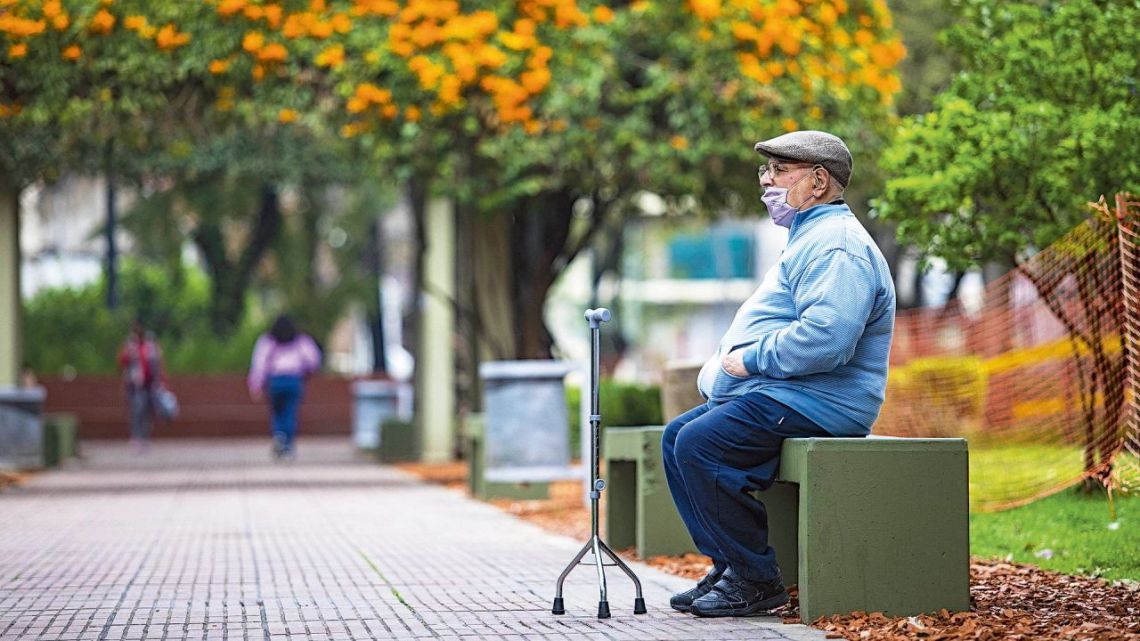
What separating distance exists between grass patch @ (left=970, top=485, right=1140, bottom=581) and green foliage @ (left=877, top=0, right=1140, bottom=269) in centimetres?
151

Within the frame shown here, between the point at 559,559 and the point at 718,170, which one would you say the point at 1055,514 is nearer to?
the point at 559,559

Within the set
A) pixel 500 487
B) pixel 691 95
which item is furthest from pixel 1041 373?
pixel 500 487

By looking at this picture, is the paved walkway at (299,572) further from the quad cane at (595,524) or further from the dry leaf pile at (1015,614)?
the dry leaf pile at (1015,614)

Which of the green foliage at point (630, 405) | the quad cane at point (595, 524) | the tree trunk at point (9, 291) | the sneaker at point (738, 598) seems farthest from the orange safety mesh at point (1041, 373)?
the tree trunk at point (9, 291)

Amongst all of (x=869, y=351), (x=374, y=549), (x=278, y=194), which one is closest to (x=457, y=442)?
(x=374, y=549)

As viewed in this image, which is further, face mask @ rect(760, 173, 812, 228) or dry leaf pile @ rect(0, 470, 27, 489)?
dry leaf pile @ rect(0, 470, 27, 489)

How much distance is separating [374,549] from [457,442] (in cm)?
1067

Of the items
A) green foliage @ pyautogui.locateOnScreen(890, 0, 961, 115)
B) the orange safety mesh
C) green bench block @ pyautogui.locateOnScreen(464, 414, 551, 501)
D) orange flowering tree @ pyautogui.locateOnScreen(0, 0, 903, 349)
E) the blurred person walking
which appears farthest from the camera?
the blurred person walking

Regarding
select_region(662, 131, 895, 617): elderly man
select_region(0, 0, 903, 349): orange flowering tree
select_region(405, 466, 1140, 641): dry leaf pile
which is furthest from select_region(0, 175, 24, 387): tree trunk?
select_region(662, 131, 895, 617): elderly man

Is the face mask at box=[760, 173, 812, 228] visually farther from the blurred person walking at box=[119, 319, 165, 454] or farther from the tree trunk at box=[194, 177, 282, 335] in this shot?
the tree trunk at box=[194, 177, 282, 335]

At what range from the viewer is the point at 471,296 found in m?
19.1

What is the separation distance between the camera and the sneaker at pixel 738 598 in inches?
268

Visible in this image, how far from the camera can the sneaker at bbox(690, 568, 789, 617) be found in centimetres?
680

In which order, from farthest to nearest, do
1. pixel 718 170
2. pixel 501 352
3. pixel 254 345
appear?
1. pixel 254 345
2. pixel 501 352
3. pixel 718 170
